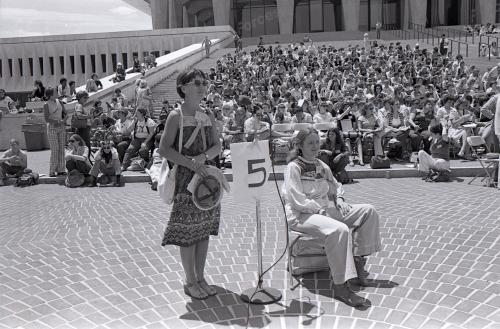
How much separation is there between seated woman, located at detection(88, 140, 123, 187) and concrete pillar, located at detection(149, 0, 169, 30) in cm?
4815

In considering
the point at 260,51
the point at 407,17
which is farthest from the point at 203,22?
the point at 260,51

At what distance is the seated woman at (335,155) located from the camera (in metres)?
9.99

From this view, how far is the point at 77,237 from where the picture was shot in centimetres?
Answer: 661

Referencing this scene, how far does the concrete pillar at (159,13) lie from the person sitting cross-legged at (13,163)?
47.1m

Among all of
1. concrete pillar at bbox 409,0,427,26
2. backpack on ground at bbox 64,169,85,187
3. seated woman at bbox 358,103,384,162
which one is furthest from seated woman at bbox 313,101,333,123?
concrete pillar at bbox 409,0,427,26

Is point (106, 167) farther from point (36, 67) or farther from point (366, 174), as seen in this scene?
point (36, 67)

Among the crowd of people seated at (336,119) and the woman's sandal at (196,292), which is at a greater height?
the crowd of people seated at (336,119)

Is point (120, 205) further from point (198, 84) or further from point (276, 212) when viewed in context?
point (198, 84)

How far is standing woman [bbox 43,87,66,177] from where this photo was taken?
11320 mm

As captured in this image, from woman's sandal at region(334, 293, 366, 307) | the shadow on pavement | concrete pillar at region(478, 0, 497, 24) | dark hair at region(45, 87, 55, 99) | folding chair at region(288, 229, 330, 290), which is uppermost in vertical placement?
concrete pillar at region(478, 0, 497, 24)

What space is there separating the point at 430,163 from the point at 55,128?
26.0 ft

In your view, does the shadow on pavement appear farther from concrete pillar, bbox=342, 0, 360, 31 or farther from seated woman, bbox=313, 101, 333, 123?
concrete pillar, bbox=342, 0, 360, 31

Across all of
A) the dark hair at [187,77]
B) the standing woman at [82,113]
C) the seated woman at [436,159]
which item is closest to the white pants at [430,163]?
the seated woman at [436,159]

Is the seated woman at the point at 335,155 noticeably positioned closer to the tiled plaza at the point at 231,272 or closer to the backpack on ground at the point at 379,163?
the backpack on ground at the point at 379,163
